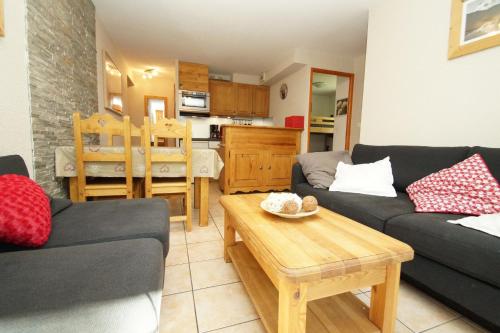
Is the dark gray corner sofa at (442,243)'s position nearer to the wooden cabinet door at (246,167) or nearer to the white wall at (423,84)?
the white wall at (423,84)

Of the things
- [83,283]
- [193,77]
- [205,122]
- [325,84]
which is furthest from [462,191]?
[325,84]

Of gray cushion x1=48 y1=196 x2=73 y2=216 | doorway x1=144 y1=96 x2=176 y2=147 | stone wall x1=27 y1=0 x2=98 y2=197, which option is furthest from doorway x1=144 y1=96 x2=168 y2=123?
gray cushion x1=48 y1=196 x2=73 y2=216

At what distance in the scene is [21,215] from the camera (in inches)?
33.9

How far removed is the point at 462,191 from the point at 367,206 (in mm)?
528

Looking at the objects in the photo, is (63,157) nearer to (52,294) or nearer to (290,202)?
(52,294)

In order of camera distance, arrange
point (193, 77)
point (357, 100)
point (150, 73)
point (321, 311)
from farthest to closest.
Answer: point (150, 73)
point (193, 77)
point (357, 100)
point (321, 311)

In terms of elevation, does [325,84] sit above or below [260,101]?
above

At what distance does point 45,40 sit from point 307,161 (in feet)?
7.76

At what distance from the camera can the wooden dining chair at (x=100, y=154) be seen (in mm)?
1808

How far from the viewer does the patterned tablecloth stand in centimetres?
187

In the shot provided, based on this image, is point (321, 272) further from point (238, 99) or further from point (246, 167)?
point (238, 99)

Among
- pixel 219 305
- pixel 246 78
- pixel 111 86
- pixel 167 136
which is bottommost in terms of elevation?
pixel 219 305

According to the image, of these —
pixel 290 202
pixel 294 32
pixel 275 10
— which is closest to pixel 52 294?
pixel 290 202

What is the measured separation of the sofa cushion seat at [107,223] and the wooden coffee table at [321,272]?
0.42 m
